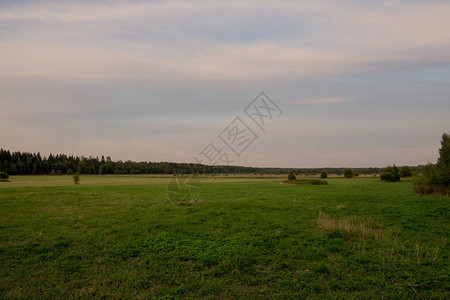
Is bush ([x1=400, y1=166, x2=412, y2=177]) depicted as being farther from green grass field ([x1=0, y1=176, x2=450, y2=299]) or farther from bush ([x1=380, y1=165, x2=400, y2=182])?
green grass field ([x1=0, y1=176, x2=450, y2=299])

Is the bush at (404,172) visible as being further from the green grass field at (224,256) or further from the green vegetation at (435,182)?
the green grass field at (224,256)

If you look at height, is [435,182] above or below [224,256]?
above

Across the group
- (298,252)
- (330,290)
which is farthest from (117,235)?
(330,290)

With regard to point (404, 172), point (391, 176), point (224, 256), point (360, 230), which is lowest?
point (224, 256)

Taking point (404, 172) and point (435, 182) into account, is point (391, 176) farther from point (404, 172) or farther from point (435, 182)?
point (435, 182)

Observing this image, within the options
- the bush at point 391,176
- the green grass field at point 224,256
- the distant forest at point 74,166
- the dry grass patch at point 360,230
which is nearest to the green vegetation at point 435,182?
the green grass field at point 224,256

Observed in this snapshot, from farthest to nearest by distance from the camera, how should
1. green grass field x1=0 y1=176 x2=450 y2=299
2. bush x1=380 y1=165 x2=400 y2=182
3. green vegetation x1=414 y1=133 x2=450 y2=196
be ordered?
bush x1=380 y1=165 x2=400 y2=182, green vegetation x1=414 y1=133 x2=450 y2=196, green grass field x1=0 y1=176 x2=450 y2=299

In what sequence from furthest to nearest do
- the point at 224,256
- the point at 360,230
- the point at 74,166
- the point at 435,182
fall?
1. the point at 74,166
2. the point at 435,182
3. the point at 360,230
4. the point at 224,256

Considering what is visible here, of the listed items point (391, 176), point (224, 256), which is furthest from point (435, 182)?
point (224, 256)

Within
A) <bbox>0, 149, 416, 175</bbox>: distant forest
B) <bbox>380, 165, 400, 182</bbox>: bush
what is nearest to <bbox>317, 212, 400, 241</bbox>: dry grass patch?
<bbox>380, 165, 400, 182</bbox>: bush

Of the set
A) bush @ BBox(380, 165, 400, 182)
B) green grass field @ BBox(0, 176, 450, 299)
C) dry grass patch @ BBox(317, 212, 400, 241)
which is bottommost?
green grass field @ BBox(0, 176, 450, 299)

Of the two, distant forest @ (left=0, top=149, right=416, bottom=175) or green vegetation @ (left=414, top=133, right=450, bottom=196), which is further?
distant forest @ (left=0, top=149, right=416, bottom=175)

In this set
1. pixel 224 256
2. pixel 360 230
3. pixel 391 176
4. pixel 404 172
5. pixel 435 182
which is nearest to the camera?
pixel 224 256

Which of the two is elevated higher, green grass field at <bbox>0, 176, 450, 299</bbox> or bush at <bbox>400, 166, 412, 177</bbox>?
bush at <bbox>400, 166, 412, 177</bbox>
